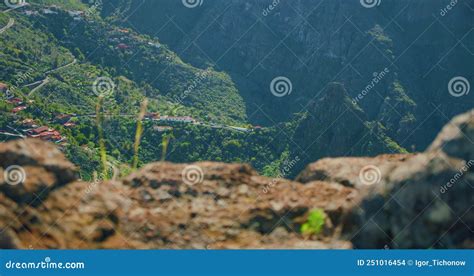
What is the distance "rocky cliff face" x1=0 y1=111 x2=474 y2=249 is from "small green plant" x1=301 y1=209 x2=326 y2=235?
0.38ft

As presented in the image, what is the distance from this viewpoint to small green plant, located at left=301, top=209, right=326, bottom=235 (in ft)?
35.5

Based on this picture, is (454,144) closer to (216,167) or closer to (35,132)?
(216,167)

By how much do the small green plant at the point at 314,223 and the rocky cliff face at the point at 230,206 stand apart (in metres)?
0.12

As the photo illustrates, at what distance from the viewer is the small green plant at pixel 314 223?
35.5ft

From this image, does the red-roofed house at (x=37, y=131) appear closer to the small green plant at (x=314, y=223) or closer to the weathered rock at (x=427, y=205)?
the small green plant at (x=314, y=223)

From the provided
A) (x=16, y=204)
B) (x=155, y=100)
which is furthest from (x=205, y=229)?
(x=155, y=100)

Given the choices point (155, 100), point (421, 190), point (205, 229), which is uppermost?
point (421, 190)

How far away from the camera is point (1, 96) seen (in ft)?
452

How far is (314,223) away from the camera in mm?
10867

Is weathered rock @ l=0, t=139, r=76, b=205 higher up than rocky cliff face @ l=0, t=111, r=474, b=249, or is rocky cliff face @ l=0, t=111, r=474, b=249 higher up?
rocky cliff face @ l=0, t=111, r=474, b=249

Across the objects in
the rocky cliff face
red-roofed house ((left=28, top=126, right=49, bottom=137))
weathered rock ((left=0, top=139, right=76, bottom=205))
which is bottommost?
red-roofed house ((left=28, top=126, right=49, bottom=137))

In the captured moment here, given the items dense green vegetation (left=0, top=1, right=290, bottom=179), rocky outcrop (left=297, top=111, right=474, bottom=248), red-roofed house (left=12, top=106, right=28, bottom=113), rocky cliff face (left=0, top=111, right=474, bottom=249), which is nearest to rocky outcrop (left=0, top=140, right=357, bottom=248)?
rocky cliff face (left=0, top=111, right=474, bottom=249)

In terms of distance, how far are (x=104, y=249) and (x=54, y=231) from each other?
0.99m

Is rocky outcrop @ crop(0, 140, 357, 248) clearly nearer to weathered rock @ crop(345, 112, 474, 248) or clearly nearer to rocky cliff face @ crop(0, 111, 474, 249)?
rocky cliff face @ crop(0, 111, 474, 249)
